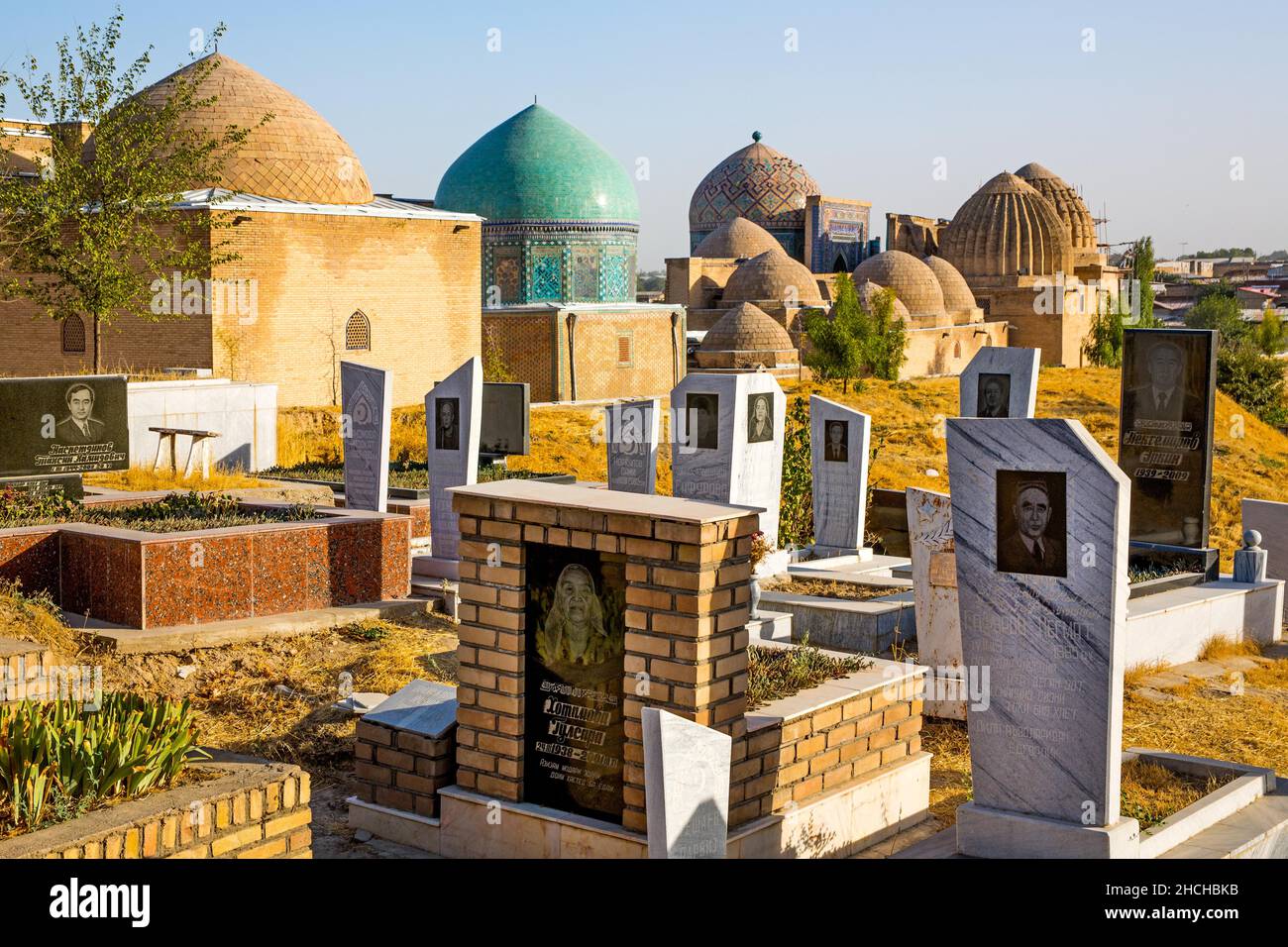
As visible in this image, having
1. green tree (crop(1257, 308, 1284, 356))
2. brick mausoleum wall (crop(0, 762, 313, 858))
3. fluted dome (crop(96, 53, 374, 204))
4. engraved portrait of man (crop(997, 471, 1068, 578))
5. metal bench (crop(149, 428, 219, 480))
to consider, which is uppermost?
fluted dome (crop(96, 53, 374, 204))

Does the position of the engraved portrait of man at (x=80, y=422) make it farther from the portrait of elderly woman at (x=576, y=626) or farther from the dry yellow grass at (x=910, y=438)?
the dry yellow grass at (x=910, y=438)

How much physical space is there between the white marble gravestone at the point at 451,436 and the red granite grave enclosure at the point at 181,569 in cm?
194

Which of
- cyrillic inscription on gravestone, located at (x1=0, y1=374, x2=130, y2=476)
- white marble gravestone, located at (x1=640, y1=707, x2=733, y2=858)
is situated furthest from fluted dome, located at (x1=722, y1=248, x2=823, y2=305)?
white marble gravestone, located at (x1=640, y1=707, x2=733, y2=858)

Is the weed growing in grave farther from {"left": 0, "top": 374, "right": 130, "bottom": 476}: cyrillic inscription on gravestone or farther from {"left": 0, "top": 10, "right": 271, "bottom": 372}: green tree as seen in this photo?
{"left": 0, "top": 10, "right": 271, "bottom": 372}: green tree

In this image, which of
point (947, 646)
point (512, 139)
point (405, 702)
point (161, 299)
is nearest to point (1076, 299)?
point (512, 139)

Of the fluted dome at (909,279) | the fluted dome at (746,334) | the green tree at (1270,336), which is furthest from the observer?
the green tree at (1270,336)

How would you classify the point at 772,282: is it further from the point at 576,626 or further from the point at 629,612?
the point at 629,612

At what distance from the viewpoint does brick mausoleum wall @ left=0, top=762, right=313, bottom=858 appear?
422 cm

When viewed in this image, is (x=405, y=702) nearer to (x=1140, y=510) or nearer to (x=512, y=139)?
(x=1140, y=510)

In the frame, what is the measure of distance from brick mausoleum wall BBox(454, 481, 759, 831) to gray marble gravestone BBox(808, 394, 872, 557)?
287 inches

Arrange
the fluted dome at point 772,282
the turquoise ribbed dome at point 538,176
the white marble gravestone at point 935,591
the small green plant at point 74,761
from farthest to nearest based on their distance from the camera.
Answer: the fluted dome at point 772,282, the turquoise ribbed dome at point 538,176, the white marble gravestone at point 935,591, the small green plant at point 74,761

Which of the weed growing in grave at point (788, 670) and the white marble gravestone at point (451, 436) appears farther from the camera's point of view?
the white marble gravestone at point (451, 436)

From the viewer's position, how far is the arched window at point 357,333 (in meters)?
22.2

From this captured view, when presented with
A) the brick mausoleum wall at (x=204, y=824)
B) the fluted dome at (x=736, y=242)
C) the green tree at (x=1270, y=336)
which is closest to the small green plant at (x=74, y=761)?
the brick mausoleum wall at (x=204, y=824)
